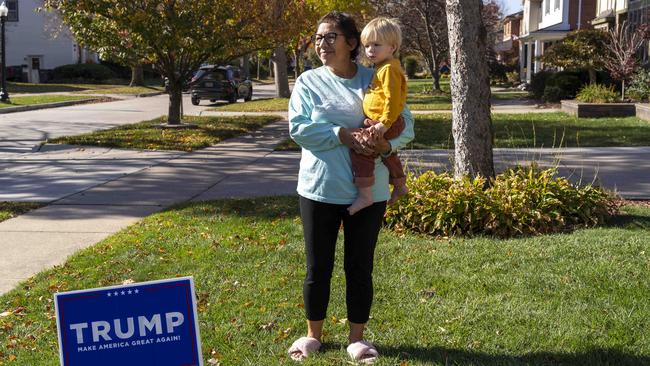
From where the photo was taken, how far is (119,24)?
653 inches

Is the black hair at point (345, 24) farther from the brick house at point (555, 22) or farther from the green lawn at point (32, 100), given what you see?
the brick house at point (555, 22)

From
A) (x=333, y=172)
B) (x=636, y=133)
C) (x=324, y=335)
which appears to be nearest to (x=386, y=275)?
(x=324, y=335)

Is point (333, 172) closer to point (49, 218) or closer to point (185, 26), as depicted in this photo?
point (49, 218)

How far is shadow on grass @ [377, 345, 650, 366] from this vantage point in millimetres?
4035

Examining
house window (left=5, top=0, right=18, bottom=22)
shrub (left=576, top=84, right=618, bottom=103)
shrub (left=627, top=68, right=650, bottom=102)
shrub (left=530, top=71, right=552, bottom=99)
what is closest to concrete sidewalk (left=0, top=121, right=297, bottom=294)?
shrub (left=576, top=84, right=618, bottom=103)

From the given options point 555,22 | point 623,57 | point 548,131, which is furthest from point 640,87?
point 555,22

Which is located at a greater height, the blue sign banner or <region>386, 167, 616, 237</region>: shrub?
the blue sign banner

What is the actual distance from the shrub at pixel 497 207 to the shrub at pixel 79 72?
44125mm

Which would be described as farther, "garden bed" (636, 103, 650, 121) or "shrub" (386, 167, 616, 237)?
"garden bed" (636, 103, 650, 121)

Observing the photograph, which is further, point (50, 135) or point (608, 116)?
point (608, 116)

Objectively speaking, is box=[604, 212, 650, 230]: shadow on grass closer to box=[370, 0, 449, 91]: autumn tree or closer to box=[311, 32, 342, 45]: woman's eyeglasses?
box=[311, 32, 342, 45]: woman's eyeglasses

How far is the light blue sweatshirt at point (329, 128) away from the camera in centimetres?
382

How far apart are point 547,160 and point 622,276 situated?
6748 millimetres

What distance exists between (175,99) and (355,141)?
15.3 m
